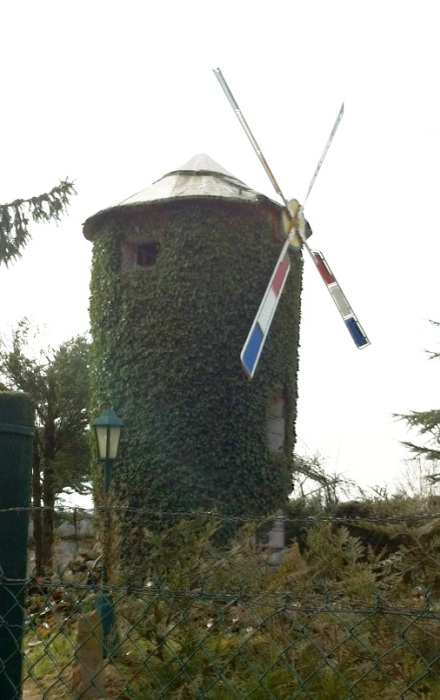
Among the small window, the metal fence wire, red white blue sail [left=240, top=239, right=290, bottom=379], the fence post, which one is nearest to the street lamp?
the metal fence wire

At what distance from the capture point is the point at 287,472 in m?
13.9

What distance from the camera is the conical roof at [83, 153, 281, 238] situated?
1336 centimetres

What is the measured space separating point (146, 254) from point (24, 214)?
2.67 meters

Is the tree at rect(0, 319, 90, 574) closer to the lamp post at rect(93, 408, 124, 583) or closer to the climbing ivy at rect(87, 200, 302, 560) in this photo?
the climbing ivy at rect(87, 200, 302, 560)

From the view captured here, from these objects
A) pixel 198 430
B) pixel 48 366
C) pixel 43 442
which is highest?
pixel 48 366

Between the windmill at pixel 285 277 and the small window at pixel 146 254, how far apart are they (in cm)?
217

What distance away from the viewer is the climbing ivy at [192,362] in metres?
12.5

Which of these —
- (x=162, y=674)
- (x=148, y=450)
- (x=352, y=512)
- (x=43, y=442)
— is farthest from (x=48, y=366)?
(x=162, y=674)

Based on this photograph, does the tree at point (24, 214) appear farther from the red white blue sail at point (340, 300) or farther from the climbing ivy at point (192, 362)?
the red white blue sail at point (340, 300)

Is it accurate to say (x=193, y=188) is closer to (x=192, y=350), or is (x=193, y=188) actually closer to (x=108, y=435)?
(x=192, y=350)

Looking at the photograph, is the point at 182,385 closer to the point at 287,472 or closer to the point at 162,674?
the point at 287,472

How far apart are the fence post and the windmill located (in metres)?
9.32

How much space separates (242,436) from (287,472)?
160 cm

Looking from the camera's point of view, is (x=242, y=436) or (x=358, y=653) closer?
(x=358, y=653)
